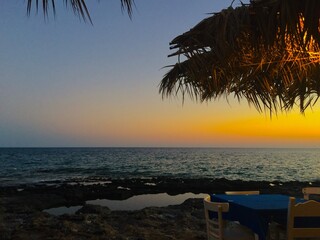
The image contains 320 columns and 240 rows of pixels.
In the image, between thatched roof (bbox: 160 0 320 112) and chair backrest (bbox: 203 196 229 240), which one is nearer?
thatched roof (bbox: 160 0 320 112)

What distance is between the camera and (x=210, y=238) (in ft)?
13.3

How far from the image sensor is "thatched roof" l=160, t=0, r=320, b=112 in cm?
288

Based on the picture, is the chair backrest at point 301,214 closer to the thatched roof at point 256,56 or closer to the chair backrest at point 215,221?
the chair backrest at point 215,221

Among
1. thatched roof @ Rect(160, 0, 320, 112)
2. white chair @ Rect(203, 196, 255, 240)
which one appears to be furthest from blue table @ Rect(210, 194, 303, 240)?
thatched roof @ Rect(160, 0, 320, 112)

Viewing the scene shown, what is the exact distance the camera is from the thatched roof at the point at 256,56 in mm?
2880

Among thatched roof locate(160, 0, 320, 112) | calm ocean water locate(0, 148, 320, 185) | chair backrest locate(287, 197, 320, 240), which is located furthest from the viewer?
calm ocean water locate(0, 148, 320, 185)

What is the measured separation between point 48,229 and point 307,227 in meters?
5.27

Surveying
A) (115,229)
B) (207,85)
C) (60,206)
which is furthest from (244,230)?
(60,206)

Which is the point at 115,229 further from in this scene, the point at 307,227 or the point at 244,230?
the point at 307,227

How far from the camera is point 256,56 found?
3.85 metres

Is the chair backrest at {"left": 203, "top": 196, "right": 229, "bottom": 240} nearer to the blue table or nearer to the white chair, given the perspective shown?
the white chair

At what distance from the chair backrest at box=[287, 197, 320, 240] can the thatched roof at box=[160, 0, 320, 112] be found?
4.55ft

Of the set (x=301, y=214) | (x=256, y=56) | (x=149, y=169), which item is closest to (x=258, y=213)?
(x=301, y=214)

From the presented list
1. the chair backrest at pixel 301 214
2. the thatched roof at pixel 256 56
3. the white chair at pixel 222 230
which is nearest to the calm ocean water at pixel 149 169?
the thatched roof at pixel 256 56
